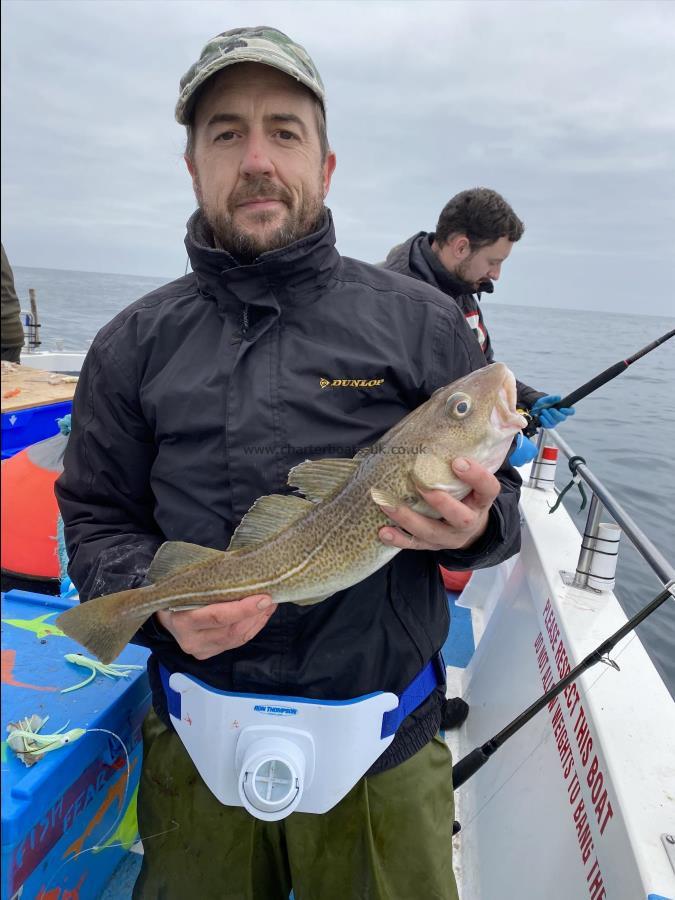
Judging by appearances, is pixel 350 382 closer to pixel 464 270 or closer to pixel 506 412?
pixel 506 412

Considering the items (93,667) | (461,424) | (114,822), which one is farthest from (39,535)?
(461,424)

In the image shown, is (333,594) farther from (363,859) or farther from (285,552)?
(363,859)

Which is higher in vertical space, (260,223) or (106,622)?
(260,223)

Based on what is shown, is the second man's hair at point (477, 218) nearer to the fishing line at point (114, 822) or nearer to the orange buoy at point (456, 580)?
the orange buoy at point (456, 580)

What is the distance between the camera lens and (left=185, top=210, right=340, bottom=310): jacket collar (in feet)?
7.04

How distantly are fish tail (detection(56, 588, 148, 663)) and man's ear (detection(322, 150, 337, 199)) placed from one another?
1.78m

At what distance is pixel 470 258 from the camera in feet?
16.8

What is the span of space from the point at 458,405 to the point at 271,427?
66cm

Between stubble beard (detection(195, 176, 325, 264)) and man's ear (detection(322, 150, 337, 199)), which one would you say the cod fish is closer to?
stubble beard (detection(195, 176, 325, 264))

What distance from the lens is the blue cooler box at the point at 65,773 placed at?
205cm

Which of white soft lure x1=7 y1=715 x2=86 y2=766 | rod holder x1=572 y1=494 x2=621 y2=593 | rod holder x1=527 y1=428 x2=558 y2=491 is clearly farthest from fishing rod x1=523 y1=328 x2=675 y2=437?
white soft lure x1=7 y1=715 x2=86 y2=766

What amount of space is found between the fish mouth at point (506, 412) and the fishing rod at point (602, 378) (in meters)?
2.80

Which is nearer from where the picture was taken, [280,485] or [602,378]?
[280,485]

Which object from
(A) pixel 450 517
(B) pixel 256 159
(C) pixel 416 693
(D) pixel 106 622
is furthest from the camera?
(C) pixel 416 693
